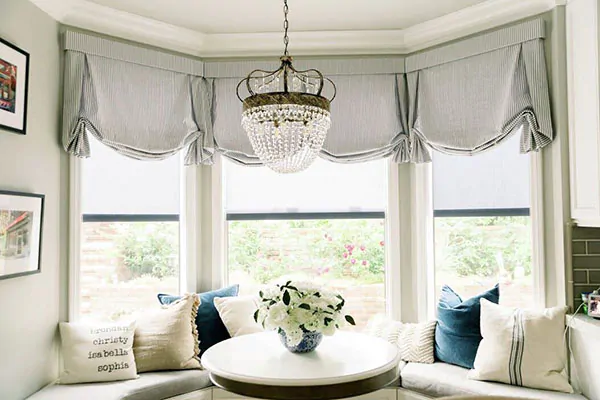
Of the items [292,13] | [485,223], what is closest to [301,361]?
[485,223]

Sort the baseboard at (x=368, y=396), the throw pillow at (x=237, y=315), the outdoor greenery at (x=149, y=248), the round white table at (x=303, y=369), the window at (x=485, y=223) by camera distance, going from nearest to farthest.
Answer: the round white table at (x=303, y=369), the baseboard at (x=368, y=396), the window at (x=485, y=223), the throw pillow at (x=237, y=315), the outdoor greenery at (x=149, y=248)

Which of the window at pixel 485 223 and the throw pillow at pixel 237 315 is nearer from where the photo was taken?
the window at pixel 485 223

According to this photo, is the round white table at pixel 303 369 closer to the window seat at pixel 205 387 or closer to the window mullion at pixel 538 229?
the window seat at pixel 205 387

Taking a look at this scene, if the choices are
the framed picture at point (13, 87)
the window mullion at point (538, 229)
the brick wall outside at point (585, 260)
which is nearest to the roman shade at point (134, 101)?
the framed picture at point (13, 87)

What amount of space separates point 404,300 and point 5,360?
2383 mm

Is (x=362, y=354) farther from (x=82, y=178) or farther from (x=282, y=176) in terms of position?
(x=82, y=178)

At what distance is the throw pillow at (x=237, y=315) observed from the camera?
3.37m

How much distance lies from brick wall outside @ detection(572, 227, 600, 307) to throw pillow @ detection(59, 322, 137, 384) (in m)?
2.48

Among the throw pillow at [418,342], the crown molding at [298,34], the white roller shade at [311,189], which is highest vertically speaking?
the crown molding at [298,34]

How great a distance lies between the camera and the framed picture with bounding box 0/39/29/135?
2.60m

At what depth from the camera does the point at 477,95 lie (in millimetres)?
3307

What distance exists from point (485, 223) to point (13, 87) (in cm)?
281

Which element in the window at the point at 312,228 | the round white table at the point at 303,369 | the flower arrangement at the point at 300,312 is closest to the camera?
the round white table at the point at 303,369

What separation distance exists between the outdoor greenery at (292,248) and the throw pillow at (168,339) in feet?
2.12
